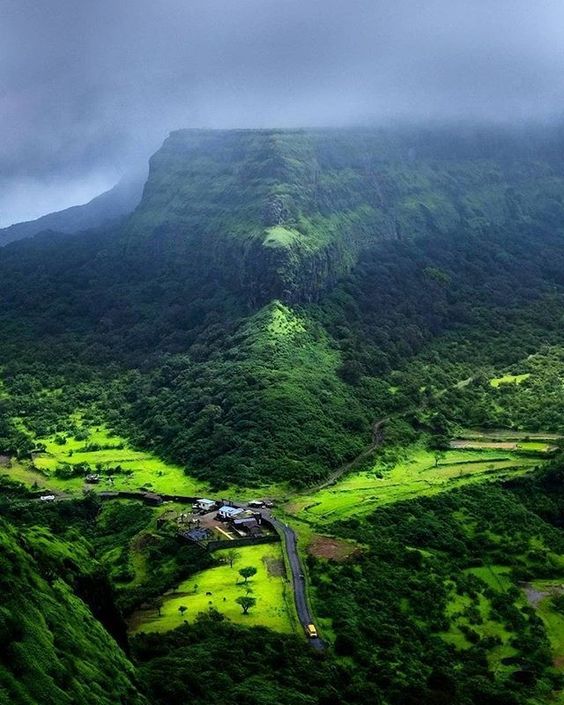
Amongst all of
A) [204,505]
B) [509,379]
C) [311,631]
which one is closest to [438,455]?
[509,379]

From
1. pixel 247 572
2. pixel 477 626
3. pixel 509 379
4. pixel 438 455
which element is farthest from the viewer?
pixel 509 379

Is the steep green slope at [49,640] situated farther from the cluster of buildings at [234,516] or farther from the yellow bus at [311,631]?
the cluster of buildings at [234,516]

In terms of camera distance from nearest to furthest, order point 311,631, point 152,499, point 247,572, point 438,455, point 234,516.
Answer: point 311,631 → point 247,572 → point 234,516 → point 152,499 → point 438,455

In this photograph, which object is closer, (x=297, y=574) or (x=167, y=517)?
(x=297, y=574)

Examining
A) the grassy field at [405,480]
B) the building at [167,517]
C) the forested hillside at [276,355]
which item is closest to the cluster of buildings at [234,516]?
the building at [167,517]

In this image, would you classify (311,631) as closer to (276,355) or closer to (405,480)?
(405,480)

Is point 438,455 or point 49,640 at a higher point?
point 49,640

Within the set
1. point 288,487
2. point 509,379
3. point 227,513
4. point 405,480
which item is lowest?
point 509,379

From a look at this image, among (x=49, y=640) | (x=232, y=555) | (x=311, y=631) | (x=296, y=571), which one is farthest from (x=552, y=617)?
(x=49, y=640)
